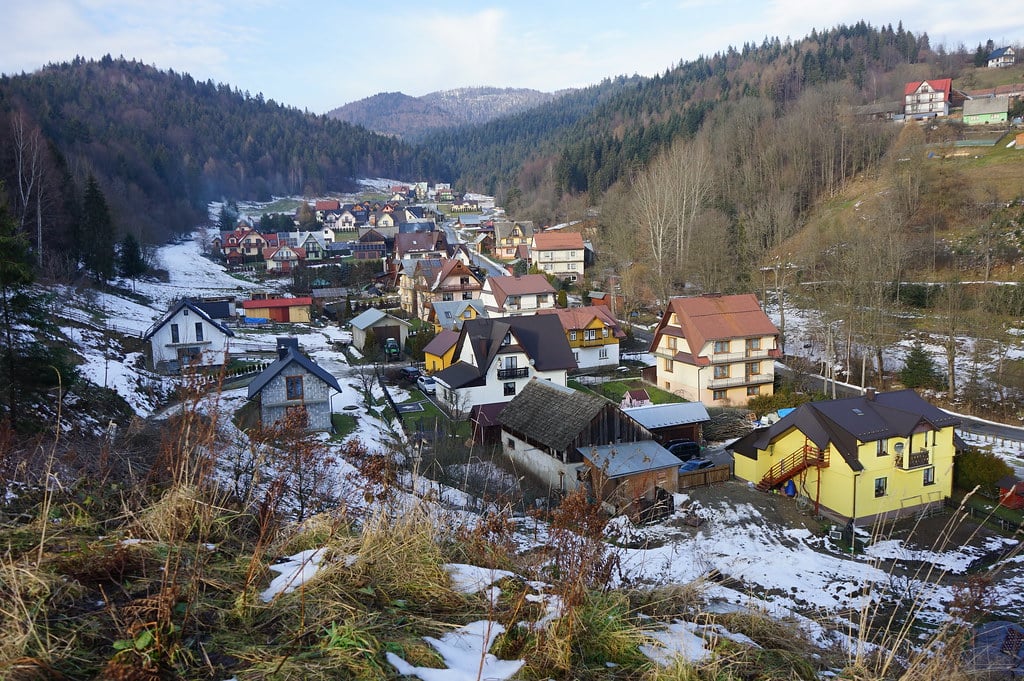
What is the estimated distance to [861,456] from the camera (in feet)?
58.4

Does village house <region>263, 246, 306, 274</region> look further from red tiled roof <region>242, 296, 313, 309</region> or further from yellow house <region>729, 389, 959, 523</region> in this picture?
yellow house <region>729, 389, 959, 523</region>

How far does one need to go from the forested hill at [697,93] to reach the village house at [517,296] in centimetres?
4105

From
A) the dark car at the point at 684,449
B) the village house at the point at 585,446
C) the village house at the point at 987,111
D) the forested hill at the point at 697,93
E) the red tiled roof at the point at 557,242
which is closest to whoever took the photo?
the village house at the point at 585,446

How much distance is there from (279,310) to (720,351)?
1147 inches

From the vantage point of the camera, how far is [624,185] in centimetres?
7562

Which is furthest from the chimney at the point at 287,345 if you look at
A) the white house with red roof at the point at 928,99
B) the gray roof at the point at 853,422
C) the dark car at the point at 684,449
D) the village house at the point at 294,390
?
the white house with red roof at the point at 928,99

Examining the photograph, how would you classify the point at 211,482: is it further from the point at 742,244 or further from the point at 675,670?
the point at 742,244

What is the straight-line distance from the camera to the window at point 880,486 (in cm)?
1800

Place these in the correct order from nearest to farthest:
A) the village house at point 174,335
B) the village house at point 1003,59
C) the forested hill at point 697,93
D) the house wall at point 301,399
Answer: the house wall at point 301,399
the village house at point 174,335
the forested hill at point 697,93
the village house at point 1003,59

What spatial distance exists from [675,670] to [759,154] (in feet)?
219

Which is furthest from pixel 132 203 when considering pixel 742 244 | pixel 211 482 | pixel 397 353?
pixel 211 482

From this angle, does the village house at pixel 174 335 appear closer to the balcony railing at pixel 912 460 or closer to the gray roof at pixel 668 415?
the gray roof at pixel 668 415

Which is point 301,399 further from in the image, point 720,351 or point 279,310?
point 279,310

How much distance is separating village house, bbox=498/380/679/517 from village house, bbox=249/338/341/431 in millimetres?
6191
